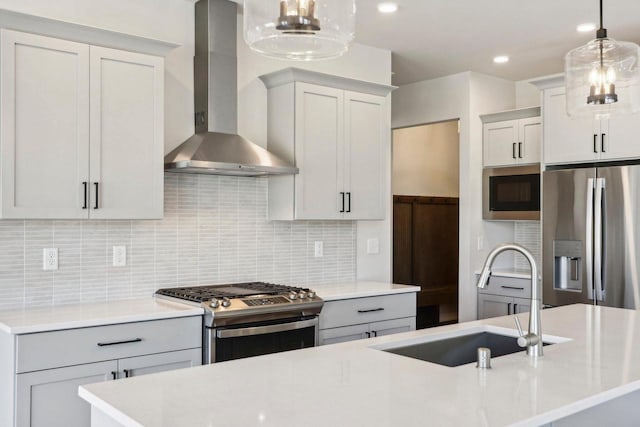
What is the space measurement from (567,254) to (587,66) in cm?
236

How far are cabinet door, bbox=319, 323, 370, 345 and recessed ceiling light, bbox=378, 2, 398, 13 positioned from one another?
2041 mm

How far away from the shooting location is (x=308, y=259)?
14.8 feet

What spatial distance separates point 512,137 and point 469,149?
0.39 m

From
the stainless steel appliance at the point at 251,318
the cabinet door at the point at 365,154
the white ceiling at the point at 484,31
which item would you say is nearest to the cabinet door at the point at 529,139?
the white ceiling at the point at 484,31

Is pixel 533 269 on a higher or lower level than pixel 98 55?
lower

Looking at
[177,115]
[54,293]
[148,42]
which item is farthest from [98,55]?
[54,293]

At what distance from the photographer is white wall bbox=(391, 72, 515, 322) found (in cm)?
560

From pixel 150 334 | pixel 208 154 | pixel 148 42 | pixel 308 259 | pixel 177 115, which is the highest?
pixel 148 42

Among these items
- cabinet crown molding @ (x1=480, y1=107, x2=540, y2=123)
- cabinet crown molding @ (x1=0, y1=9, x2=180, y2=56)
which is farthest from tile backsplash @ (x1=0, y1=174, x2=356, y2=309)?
cabinet crown molding @ (x1=480, y1=107, x2=540, y2=123)

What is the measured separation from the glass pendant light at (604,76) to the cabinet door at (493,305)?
2.82 meters

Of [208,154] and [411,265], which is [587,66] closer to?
[208,154]

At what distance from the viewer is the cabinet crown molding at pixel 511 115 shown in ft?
17.5

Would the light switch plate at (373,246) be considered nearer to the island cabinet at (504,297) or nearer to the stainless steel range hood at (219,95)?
the island cabinet at (504,297)

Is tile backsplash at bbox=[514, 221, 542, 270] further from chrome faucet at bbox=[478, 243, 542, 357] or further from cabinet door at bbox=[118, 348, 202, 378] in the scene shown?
chrome faucet at bbox=[478, 243, 542, 357]
